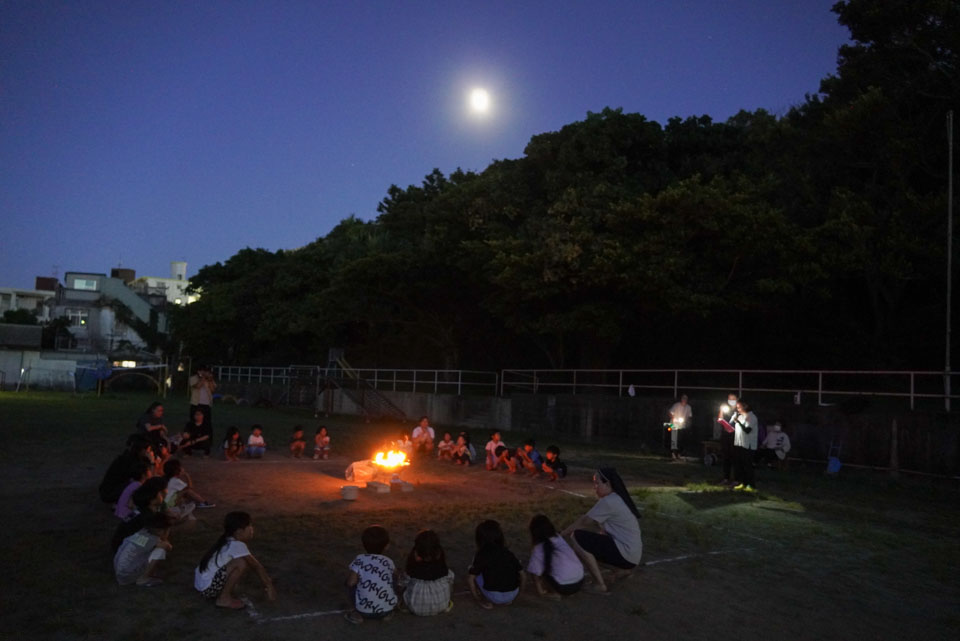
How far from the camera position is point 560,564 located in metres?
6.74

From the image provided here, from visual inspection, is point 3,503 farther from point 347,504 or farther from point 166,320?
point 166,320

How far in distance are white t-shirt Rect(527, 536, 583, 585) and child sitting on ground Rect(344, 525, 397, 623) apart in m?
1.41

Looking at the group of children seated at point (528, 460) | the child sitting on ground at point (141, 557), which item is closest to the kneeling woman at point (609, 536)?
the child sitting on ground at point (141, 557)

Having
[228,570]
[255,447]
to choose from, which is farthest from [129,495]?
[255,447]

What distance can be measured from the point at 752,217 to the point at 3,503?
2104 cm

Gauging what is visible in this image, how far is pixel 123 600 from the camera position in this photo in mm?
6199

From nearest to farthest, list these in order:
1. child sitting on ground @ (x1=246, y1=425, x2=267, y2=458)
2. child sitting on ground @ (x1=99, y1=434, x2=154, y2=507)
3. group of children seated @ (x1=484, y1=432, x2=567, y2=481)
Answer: child sitting on ground @ (x1=99, y1=434, x2=154, y2=507) < group of children seated @ (x1=484, y1=432, x2=567, y2=481) < child sitting on ground @ (x1=246, y1=425, x2=267, y2=458)

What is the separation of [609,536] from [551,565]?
2.68ft

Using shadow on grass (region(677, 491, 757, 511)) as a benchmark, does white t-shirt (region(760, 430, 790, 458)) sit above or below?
above

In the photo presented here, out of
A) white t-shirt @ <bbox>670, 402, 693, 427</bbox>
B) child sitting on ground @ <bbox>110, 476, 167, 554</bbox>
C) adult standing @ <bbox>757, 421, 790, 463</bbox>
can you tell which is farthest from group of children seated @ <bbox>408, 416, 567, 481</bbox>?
child sitting on ground @ <bbox>110, 476, 167, 554</bbox>

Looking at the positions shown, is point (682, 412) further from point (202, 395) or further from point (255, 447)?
point (202, 395)

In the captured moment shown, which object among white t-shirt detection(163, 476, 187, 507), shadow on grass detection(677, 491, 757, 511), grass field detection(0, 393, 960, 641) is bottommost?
shadow on grass detection(677, 491, 757, 511)

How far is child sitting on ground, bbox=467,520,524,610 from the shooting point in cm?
648

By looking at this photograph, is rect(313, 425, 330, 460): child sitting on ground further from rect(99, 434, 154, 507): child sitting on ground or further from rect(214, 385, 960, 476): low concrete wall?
rect(214, 385, 960, 476): low concrete wall
